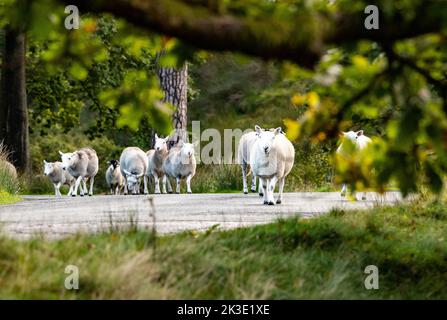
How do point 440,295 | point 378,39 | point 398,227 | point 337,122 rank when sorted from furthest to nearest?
point 398,227 < point 440,295 < point 337,122 < point 378,39

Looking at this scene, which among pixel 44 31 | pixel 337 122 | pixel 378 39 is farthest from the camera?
pixel 337 122

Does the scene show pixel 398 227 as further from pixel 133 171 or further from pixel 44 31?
pixel 133 171

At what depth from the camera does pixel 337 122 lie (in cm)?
811

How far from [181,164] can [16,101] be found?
763 cm

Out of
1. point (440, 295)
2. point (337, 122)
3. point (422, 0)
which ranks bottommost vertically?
point (440, 295)

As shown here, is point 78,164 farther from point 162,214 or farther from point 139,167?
point 162,214

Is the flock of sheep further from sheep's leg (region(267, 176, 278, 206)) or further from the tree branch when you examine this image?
the tree branch

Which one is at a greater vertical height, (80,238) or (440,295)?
(80,238)

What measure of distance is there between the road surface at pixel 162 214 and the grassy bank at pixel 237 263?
0.86 meters

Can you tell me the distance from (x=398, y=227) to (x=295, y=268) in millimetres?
4179

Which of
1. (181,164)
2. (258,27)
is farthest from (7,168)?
(258,27)

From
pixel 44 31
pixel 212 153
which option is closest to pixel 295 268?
pixel 44 31

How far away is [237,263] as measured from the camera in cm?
968

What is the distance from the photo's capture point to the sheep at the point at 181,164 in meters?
27.1
